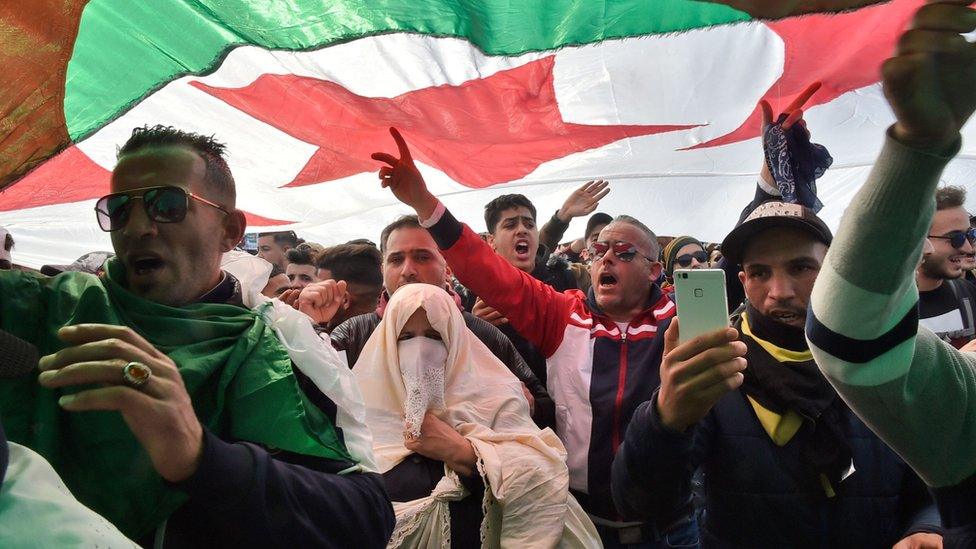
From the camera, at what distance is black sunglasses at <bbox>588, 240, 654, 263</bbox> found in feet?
10.8

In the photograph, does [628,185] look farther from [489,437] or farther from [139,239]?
[139,239]

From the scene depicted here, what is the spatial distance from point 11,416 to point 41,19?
35.1 inches

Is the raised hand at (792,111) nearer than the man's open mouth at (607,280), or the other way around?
the raised hand at (792,111)

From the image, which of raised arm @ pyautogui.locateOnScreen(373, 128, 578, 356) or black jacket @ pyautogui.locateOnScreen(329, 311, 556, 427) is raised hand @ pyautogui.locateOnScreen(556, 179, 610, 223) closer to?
raised arm @ pyautogui.locateOnScreen(373, 128, 578, 356)

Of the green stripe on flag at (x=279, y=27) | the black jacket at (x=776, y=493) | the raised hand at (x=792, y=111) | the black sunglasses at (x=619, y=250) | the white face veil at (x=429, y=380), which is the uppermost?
the green stripe on flag at (x=279, y=27)

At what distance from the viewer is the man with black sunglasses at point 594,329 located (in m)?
2.77

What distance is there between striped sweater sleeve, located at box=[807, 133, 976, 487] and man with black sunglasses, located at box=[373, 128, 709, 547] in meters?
1.52

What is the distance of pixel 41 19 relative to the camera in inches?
64.8

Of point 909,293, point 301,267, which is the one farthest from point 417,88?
point 301,267

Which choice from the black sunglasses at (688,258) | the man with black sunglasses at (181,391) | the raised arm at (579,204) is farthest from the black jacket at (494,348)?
the black sunglasses at (688,258)

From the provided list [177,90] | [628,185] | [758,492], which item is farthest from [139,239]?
[628,185]

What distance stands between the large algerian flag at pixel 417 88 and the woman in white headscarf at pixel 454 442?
28.2 inches

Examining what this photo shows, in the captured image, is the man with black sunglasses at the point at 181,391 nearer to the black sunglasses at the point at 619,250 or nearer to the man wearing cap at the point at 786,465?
the man wearing cap at the point at 786,465

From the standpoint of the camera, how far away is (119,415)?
1.45 metres
